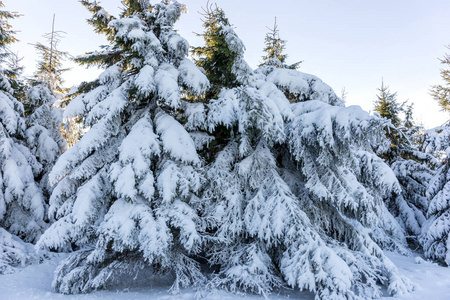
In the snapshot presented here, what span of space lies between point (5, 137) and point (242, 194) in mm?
9499

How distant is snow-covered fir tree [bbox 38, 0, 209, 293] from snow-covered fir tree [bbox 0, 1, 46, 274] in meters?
4.56

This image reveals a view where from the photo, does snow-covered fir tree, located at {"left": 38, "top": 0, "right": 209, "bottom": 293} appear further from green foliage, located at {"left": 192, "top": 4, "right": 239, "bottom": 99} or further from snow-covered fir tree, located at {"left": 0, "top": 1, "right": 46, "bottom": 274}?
snow-covered fir tree, located at {"left": 0, "top": 1, "right": 46, "bottom": 274}

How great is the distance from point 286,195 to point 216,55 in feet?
16.3

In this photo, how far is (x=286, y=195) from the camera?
6.77m

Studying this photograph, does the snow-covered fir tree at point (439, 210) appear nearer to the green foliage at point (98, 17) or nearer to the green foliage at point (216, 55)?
the green foliage at point (216, 55)

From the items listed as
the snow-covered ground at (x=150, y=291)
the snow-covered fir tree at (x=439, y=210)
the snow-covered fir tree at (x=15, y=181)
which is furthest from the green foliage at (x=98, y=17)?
the snow-covered fir tree at (x=439, y=210)

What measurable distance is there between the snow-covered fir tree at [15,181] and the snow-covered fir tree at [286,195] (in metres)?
7.35

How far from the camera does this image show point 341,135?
5859 mm

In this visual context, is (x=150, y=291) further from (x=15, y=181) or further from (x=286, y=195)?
(x=15, y=181)

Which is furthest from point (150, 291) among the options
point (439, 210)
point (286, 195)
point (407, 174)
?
point (407, 174)

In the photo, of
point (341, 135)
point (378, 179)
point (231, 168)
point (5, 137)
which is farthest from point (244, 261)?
point (5, 137)

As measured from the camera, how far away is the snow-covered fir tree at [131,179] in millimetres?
5914

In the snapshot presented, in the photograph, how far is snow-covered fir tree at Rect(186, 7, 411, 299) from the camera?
18.9 feet

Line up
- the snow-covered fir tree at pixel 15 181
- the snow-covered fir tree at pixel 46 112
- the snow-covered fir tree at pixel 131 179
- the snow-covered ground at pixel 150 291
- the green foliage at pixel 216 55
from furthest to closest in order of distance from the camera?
the snow-covered fir tree at pixel 46 112
the snow-covered fir tree at pixel 15 181
the green foliage at pixel 216 55
the snow-covered fir tree at pixel 131 179
the snow-covered ground at pixel 150 291
